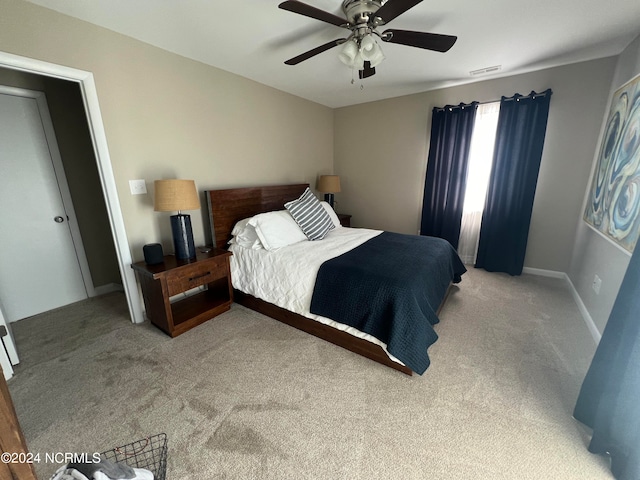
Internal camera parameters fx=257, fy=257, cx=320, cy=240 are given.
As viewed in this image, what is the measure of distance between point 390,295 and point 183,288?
1.71 meters

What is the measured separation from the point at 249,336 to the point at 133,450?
39.8 inches

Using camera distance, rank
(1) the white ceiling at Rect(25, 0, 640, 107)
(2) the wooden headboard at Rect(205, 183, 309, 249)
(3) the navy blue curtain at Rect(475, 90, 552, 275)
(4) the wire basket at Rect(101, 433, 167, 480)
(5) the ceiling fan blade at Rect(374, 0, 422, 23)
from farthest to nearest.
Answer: (3) the navy blue curtain at Rect(475, 90, 552, 275) → (2) the wooden headboard at Rect(205, 183, 309, 249) → (1) the white ceiling at Rect(25, 0, 640, 107) → (5) the ceiling fan blade at Rect(374, 0, 422, 23) → (4) the wire basket at Rect(101, 433, 167, 480)

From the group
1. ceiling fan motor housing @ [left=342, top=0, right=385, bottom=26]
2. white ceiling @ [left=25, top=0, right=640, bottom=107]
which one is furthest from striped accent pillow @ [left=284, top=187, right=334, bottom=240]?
ceiling fan motor housing @ [left=342, top=0, right=385, bottom=26]

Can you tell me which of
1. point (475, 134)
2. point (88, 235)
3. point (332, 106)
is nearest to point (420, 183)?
point (475, 134)

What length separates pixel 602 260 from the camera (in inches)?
87.1

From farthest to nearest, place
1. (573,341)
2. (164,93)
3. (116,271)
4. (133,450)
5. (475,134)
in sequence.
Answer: (475,134) → (116,271) → (164,93) → (573,341) → (133,450)

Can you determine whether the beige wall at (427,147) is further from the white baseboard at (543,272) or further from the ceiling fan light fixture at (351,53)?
the ceiling fan light fixture at (351,53)

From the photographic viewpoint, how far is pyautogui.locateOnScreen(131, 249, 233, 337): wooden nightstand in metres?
2.11

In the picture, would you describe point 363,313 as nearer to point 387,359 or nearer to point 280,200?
point 387,359

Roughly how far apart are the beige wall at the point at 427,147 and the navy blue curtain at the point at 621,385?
2.49 metres

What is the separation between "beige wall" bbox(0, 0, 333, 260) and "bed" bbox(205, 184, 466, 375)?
323mm

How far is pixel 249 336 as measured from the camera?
222cm

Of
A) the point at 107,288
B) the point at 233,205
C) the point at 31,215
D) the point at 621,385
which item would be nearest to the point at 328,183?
the point at 233,205

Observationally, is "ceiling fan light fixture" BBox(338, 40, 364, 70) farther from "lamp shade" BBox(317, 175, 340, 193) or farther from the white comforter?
"lamp shade" BBox(317, 175, 340, 193)
